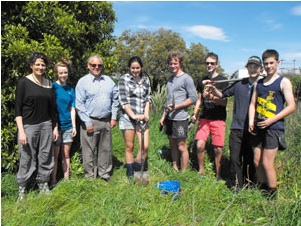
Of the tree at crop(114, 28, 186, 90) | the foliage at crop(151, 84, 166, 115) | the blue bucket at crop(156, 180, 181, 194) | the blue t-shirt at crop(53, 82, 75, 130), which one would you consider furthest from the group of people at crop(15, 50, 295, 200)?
the tree at crop(114, 28, 186, 90)

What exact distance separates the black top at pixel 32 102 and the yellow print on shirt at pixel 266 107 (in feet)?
8.61

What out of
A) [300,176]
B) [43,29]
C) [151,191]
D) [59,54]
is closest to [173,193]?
[151,191]

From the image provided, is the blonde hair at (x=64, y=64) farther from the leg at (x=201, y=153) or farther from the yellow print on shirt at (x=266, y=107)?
the yellow print on shirt at (x=266, y=107)

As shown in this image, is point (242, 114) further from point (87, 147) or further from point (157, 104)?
point (157, 104)

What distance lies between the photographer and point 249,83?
4.04 m

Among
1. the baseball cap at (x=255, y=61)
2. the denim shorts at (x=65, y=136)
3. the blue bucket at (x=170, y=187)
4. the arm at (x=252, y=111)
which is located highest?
the baseball cap at (x=255, y=61)

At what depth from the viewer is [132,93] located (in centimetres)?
436

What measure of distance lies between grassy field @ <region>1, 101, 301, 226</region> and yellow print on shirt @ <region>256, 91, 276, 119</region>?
938mm

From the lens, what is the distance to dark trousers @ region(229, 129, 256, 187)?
4.10 m

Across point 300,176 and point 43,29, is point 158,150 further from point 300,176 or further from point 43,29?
point 43,29

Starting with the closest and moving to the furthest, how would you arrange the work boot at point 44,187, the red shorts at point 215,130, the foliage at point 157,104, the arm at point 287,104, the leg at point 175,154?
the arm at point 287,104 → the work boot at point 44,187 → the red shorts at point 215,130 → the leg at point 175,154 → the foliage at point 157,104

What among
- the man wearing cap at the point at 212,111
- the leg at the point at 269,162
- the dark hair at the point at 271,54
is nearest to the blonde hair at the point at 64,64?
the man wearing cap at the point at 212,111

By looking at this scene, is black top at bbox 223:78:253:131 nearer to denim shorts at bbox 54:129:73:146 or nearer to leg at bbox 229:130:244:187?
leg at bbox 229:130:244:187

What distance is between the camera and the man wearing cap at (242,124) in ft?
13.0
